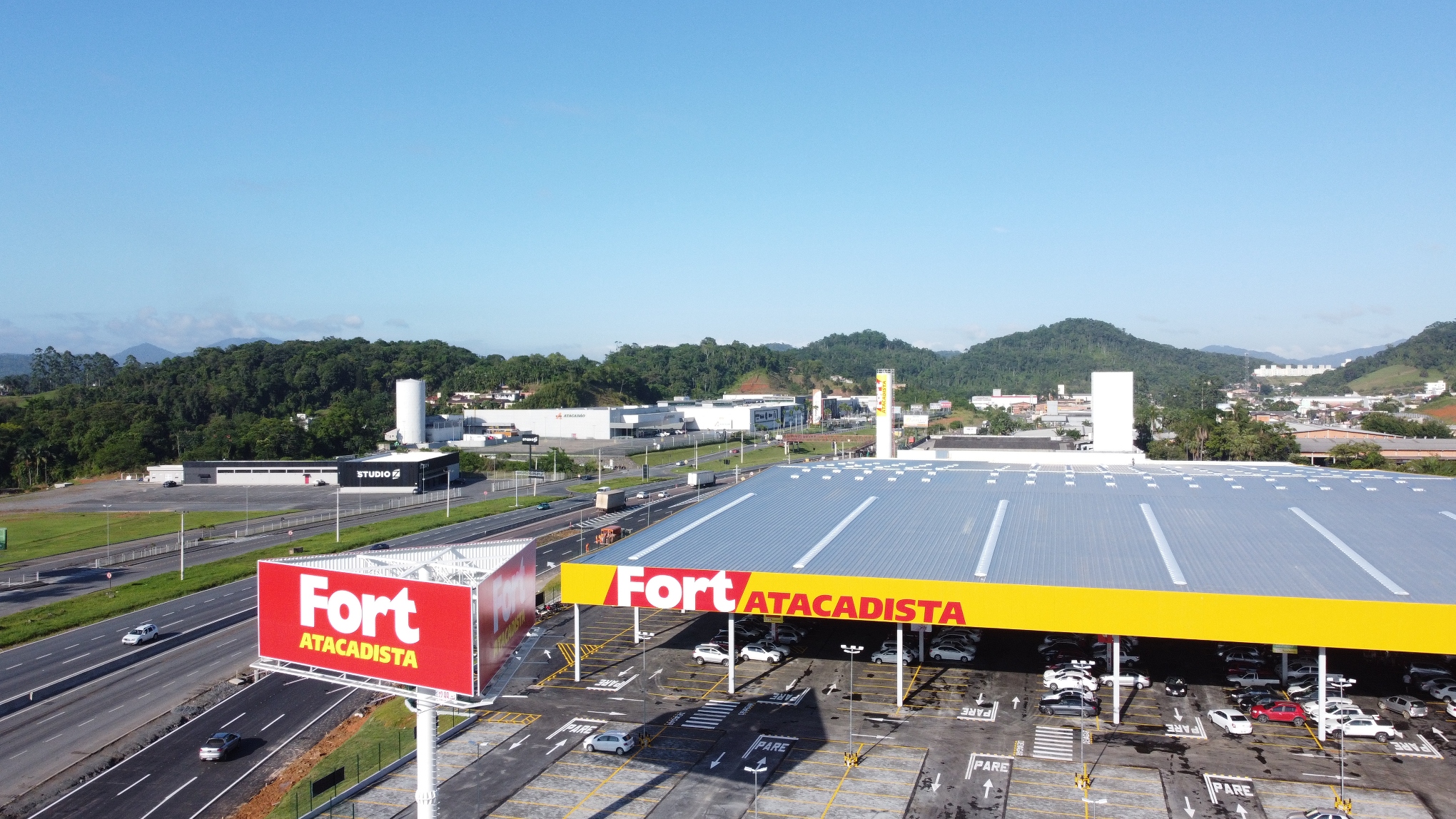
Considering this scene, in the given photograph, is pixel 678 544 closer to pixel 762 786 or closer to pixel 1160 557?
pixel 762 786

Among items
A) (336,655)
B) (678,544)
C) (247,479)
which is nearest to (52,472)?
(247,479)

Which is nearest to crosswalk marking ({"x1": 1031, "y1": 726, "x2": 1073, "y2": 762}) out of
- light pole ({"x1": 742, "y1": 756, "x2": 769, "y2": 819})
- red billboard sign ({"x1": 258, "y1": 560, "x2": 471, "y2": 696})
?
light pole ({"x1": 742, "y1": 756, "x2": 769, "y2": 819})

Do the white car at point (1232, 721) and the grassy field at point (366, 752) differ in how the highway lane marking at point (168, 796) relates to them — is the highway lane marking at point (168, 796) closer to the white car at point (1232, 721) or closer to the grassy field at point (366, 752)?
the grassy field at point (366, 752)

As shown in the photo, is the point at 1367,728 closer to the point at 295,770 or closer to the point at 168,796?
the point at 295,770

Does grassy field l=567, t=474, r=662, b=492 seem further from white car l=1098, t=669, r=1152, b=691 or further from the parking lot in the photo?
white car l=1098, t=669, r=1152, b=691

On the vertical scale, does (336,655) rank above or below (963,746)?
above

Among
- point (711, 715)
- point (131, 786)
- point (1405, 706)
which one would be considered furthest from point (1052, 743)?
point (131, 786)
